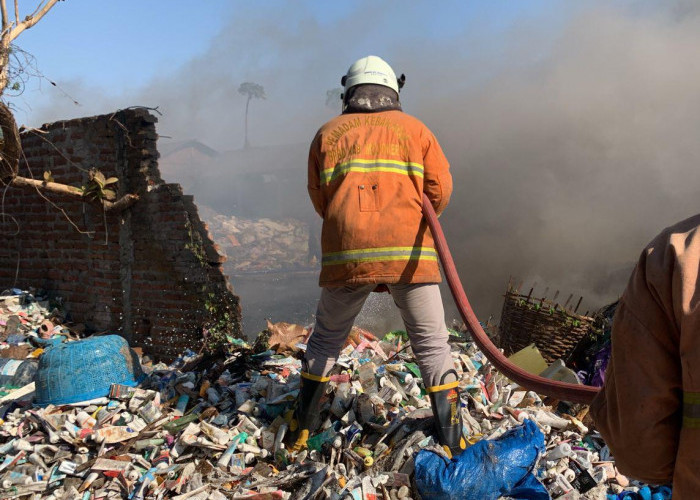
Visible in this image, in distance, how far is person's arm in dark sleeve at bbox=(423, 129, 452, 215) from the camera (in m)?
2.97

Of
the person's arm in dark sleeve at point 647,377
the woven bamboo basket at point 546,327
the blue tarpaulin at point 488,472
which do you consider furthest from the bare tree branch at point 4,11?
the person's arm in dark sleeve at point 647,377

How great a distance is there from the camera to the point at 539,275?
11.2 metres

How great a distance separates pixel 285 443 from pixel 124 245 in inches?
149

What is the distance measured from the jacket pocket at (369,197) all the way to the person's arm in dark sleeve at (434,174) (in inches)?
14.6

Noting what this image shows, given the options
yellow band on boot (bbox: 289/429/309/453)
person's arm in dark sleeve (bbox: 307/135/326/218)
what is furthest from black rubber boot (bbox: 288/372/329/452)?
person's arm in dark sleeve (bbox: 307/135/326/218)

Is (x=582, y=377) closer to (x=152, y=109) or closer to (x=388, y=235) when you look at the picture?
(x=388, y=235)

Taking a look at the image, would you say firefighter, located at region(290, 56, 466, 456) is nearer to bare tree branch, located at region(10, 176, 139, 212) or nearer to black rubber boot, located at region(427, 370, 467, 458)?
black rubber boot, located at region(427, 370, 467, 458)

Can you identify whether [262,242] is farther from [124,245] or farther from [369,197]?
[369,197]

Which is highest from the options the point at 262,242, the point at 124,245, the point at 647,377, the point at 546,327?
the point at 262,242

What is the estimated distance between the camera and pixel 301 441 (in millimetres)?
3086

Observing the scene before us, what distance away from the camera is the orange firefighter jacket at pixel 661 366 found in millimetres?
950

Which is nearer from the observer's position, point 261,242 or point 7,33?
point 7,33

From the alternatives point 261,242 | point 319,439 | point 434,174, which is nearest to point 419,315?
point 434,174

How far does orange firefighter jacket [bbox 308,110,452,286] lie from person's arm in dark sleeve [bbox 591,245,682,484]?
1701mm
